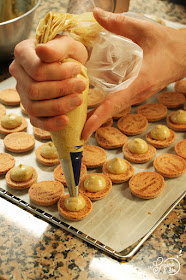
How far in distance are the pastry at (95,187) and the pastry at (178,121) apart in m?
0.50

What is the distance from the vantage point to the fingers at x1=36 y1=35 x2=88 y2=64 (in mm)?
964

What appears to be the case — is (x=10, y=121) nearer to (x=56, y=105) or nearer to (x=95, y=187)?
(x=95, y=187)

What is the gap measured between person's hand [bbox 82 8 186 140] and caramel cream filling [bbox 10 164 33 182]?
0.34 meters

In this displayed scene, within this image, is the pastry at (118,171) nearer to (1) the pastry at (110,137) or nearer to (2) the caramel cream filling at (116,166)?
(2) the caramel cream filling at (116,166)

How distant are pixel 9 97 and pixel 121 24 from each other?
0.87 metres

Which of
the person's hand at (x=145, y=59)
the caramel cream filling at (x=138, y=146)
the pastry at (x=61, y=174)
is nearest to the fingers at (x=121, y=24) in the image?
the person's hand at (x=145, y=59)

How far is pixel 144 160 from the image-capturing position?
1.58 m

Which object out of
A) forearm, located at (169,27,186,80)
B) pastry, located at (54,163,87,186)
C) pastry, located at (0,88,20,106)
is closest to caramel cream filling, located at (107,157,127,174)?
pastry, located at (54,163,87,186)

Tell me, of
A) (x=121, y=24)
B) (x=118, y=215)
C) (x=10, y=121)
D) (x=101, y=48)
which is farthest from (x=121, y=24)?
(x=10, y=121)

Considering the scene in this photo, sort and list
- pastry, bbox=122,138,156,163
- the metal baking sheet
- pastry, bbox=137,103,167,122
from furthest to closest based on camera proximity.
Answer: pastry, bbox=137,103,167,122 → pastry, bbox=122,138,156,163 → the metal baking sheet

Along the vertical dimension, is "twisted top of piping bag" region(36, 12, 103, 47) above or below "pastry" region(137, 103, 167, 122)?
above

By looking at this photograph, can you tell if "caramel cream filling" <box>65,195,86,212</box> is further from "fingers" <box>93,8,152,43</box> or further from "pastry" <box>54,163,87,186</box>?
"fingers" <box>93,8,152,43</box>

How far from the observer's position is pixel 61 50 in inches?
39.7

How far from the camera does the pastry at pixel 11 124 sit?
1.75 m
